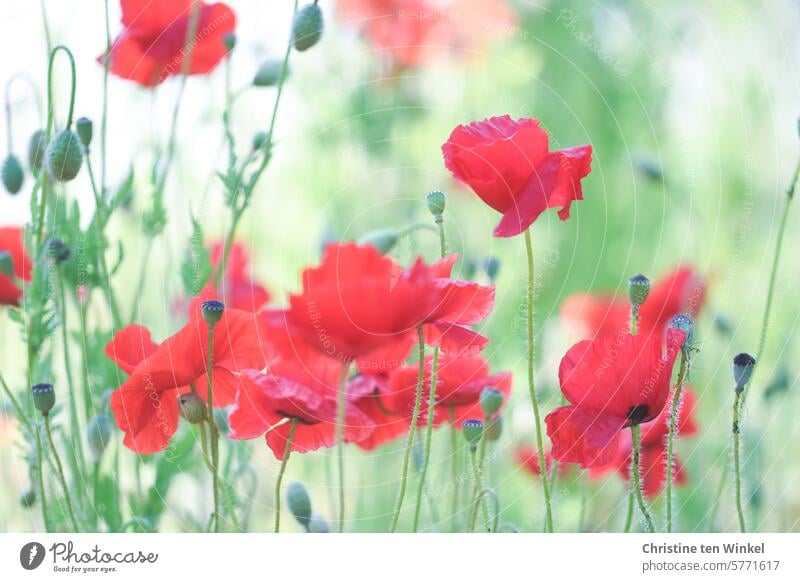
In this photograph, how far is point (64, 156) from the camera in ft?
1.82

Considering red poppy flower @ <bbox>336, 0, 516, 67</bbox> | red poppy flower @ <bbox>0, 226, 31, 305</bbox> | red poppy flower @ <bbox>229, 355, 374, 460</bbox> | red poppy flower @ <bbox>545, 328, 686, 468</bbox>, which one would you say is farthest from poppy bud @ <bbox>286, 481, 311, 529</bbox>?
red poppy flower @ <bbox>336, 0, 516, 67</bbox>

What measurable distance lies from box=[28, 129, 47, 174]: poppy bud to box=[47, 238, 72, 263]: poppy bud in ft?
0.21

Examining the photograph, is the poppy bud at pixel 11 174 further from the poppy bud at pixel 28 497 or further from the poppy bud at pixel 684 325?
the poppy bud at pixel 684 325

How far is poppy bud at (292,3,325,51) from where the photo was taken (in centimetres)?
61

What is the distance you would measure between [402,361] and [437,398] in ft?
0.11

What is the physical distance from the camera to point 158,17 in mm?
667

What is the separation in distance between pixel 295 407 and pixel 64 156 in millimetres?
183

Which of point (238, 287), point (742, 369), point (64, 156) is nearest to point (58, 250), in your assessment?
point (64, 156)

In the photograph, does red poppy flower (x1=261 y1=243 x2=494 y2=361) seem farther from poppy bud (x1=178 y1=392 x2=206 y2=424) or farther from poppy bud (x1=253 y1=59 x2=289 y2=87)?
poppy bud (x1=253 y1=59 x2=289 y2=87)

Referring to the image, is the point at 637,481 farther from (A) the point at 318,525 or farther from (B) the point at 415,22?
(B) the point at 415,22

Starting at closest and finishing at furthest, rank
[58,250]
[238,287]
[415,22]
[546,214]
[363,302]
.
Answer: [363,302] < [58,250] < [238,287] < [415,22] < [546,214]

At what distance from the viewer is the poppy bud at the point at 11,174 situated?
64cm

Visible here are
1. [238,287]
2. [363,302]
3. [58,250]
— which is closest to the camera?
[363,302]
